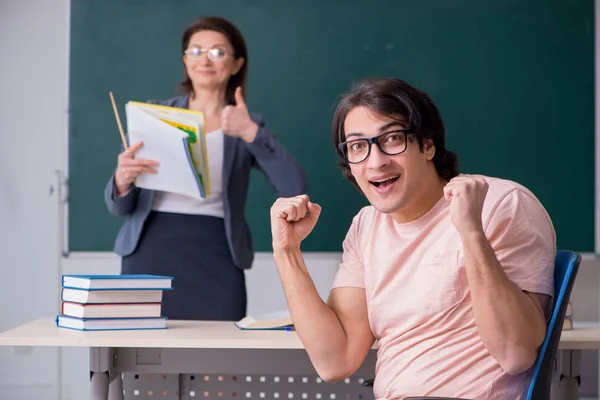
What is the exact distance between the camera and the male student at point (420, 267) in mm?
1507

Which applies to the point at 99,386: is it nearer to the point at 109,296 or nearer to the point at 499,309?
the point at 109,296

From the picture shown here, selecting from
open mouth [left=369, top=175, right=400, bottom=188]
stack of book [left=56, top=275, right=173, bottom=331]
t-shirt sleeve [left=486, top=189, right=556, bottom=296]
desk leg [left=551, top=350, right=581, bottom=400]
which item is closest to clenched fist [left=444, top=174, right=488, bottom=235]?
t-shirt sleeve [left=486, top=189, right=556, bottom=296]

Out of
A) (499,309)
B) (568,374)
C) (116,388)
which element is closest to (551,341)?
(499,309)

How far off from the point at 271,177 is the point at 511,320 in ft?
5.19

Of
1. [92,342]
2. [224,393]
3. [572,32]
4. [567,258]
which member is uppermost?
[572,32]

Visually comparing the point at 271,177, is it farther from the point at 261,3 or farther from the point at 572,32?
the point at 572,32

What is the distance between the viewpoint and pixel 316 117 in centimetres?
398

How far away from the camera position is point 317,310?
182 cm

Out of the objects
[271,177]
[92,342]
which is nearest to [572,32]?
[271,177]

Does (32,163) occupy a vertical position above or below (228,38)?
below

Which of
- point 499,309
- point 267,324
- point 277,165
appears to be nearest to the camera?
point 499,309

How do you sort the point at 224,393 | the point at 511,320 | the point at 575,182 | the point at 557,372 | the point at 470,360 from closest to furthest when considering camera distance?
the point at 511,320 → the point at 470,360 → the point at 557,372 → the point at 224,393 → the point at 575,182

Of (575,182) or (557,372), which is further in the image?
(575,182)

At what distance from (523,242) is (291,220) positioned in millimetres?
587
